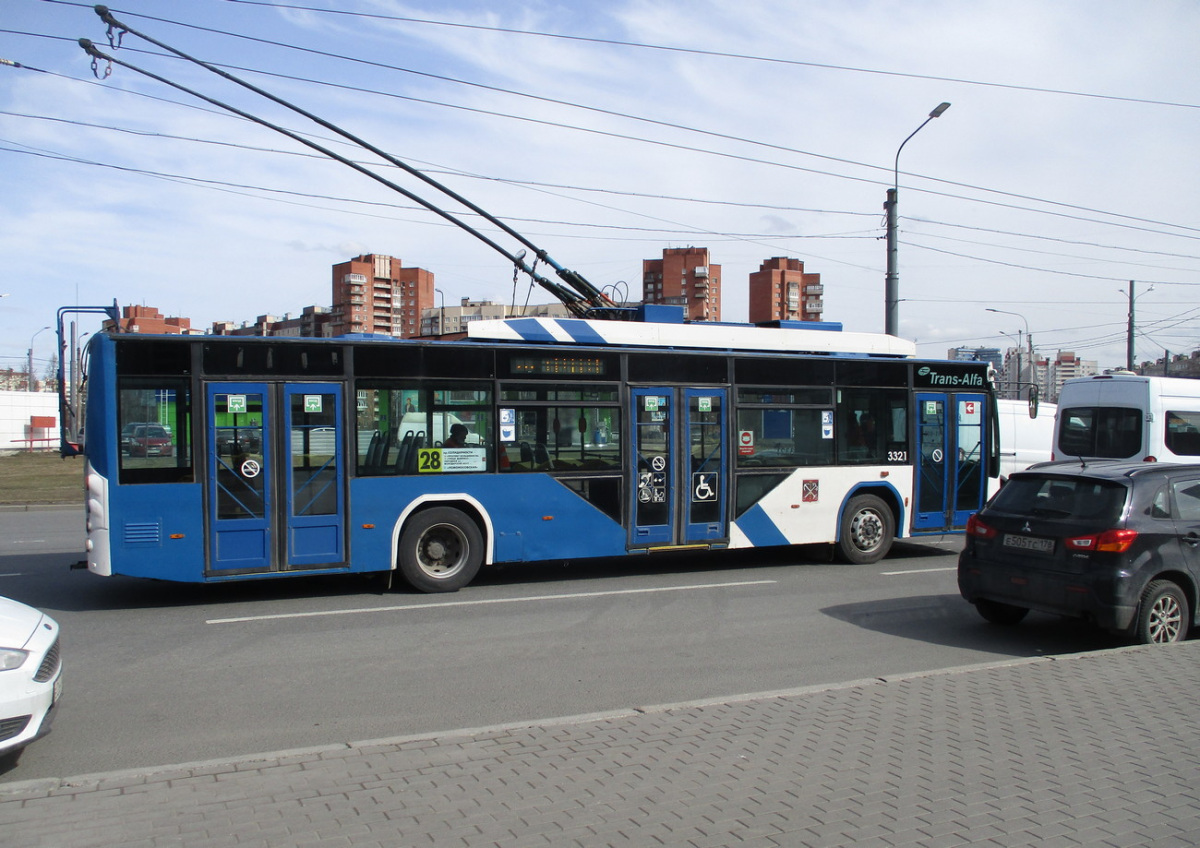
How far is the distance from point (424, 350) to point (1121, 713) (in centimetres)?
741

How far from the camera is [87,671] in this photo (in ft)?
23.2

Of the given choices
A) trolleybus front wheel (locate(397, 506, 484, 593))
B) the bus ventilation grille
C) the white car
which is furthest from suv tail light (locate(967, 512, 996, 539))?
the bus ventilation grille

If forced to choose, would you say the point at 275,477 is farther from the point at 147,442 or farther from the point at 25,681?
the point at 25,681

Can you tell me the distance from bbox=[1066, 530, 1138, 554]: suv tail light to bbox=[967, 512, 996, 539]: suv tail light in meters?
0.89

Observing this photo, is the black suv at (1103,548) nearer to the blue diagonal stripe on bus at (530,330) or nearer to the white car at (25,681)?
the blue diagonal stripe on bus at (530,330)

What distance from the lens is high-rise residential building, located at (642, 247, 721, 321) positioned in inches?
2474

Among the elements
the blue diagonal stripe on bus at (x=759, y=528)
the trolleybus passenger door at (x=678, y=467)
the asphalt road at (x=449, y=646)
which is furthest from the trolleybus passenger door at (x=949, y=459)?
the trolleybus passenger door at (x=678, y=467)

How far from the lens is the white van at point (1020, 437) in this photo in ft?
75.8

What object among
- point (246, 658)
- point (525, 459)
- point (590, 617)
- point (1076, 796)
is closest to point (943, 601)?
point (590, 617)

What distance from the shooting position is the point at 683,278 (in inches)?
2596

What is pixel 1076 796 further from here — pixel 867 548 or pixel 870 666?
pixel 867 548

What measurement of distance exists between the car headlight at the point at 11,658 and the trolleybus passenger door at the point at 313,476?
4804 millimetres

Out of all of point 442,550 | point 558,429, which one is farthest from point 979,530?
point 442,550

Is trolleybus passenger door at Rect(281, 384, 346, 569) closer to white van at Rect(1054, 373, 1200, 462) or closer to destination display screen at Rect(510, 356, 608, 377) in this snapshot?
destination display screen at Rect(510, 356, 608, 377)
